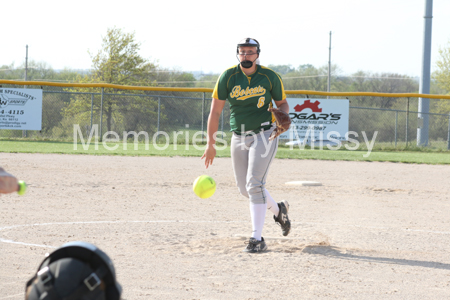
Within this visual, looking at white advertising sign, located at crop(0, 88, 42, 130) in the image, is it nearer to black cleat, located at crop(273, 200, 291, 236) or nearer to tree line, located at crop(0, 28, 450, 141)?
tree line, located at crop(0, 28, 450, 141)

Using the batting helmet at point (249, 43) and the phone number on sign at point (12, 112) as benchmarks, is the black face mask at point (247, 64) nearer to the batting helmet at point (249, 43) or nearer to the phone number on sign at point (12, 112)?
the batting helmet at point (249, 43)

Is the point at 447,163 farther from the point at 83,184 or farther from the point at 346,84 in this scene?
the point at 346,84

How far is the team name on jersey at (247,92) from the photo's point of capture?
14.8ft

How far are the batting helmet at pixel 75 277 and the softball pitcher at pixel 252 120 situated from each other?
113 inches

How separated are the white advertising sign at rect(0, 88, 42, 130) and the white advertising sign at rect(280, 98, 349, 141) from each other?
31.3 ft

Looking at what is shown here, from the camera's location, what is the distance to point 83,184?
848cm

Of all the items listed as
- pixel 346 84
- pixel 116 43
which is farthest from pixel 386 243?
pixel 346 84

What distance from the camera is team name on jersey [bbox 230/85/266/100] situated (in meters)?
4.50

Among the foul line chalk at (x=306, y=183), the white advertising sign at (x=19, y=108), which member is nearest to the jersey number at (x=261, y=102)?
the foul line chalk at (x=306, y=183)

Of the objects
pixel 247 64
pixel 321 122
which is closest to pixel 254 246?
pixel 247 64

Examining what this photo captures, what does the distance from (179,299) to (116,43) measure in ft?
96.0

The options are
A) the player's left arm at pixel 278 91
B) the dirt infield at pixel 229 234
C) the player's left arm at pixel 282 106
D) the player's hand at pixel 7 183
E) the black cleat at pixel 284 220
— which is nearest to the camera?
the player's hand at pixel 7 183

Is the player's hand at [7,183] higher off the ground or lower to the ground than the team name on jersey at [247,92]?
lower

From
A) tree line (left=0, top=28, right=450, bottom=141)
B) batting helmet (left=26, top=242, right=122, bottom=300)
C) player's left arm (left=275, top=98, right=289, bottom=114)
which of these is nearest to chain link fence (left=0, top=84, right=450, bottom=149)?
tree line (left=0, top=28, right=450, bottom=141)
